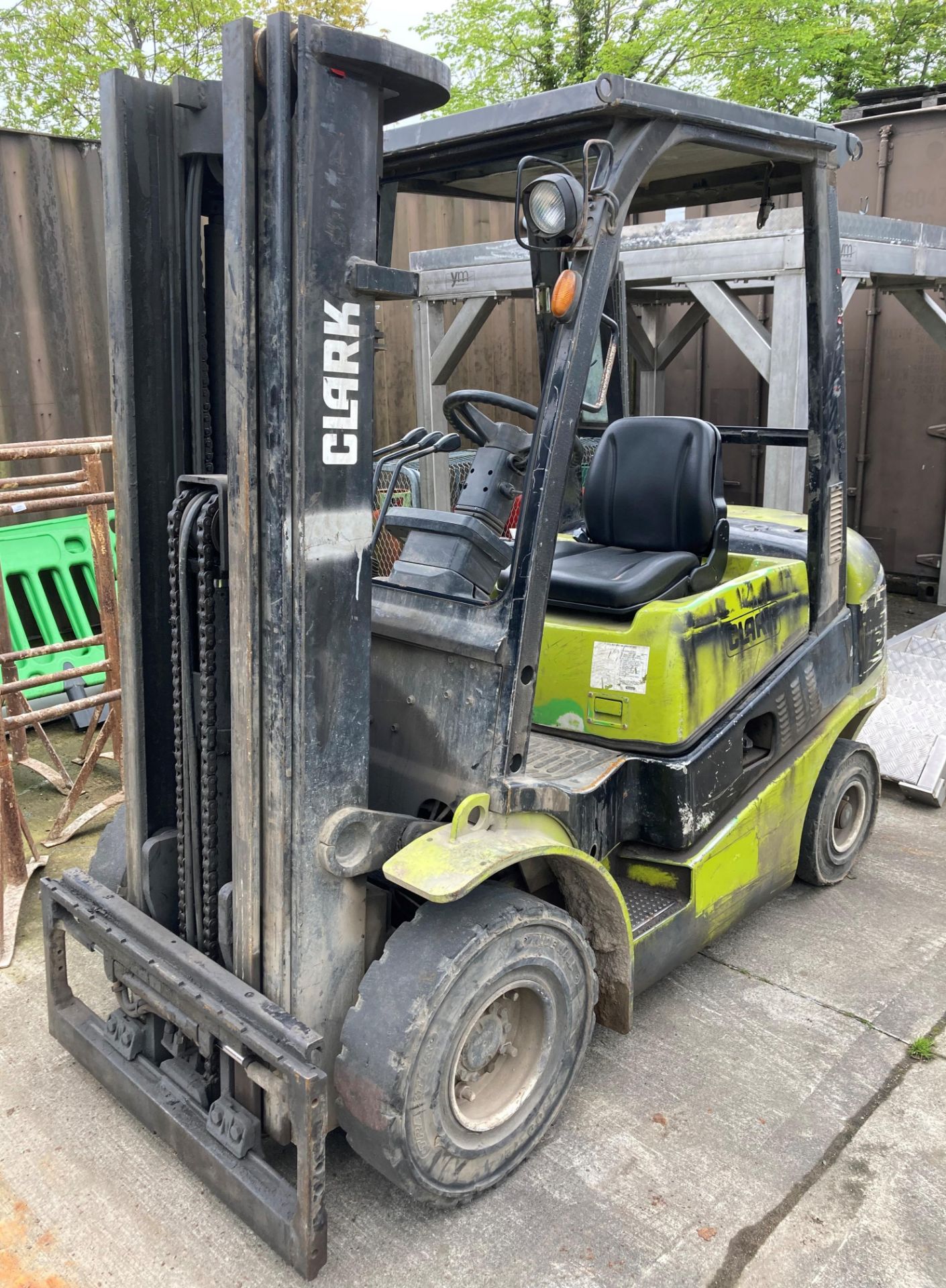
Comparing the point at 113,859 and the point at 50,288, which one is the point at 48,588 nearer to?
the point at 50,288

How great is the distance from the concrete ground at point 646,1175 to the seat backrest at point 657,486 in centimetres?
160

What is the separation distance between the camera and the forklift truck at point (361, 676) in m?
2.25

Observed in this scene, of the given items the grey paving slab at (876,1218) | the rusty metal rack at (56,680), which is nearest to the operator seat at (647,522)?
the grey paving slab at (876,1218)

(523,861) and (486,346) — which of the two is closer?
(523,861)

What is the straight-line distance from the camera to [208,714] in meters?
2.58

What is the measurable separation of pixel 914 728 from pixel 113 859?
4.15 meters

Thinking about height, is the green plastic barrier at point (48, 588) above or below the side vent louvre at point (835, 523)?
below

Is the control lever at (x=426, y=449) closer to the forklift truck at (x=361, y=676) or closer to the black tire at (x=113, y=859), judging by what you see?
the forklift truck at (x=361, y=676)

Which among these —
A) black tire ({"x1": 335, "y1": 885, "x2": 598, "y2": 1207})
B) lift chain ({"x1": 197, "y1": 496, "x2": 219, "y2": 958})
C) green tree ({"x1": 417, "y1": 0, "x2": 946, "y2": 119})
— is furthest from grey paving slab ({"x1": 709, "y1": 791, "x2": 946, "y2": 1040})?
green tree ({"x1": 417, "y1": 0, "x2": 946, "y2": 119})

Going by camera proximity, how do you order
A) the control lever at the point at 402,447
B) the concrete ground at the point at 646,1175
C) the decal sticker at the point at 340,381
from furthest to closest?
1. the control lever at the point at 402,447
2. the concrete ground at the point at 646,1175
3. the decal sticker at the point at 340,381

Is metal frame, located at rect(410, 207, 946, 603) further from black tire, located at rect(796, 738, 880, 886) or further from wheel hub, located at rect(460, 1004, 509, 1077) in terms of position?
wheel hub, located at rect(460, 1004, 509, 1077)

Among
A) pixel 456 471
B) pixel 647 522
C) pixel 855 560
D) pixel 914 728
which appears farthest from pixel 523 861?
pixel 456 471

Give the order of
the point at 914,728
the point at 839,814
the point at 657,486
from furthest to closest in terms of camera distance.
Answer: the point at 914,728 < the point at 839,814 < the point at 657,486

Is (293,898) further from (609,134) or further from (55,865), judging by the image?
(55,865)
